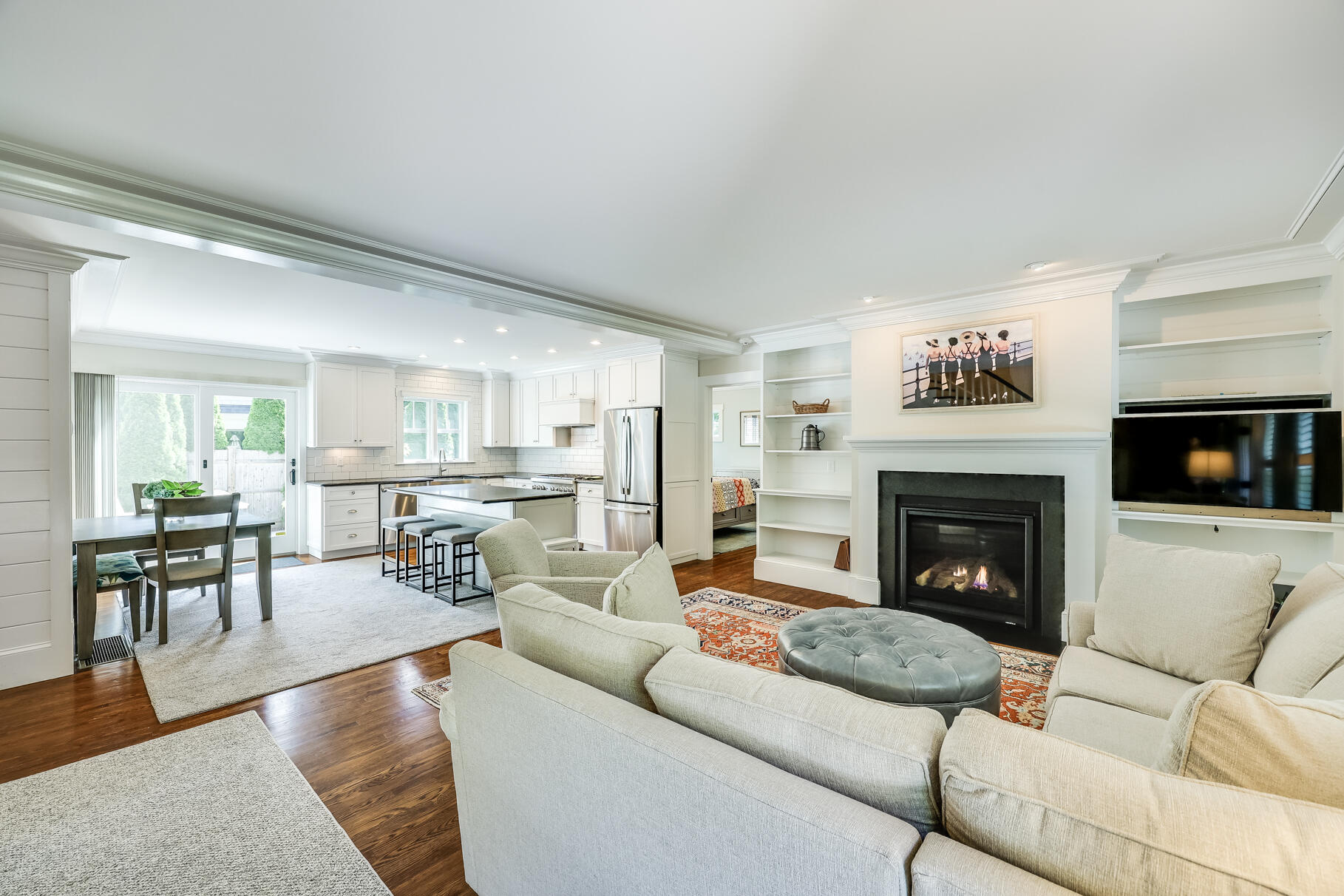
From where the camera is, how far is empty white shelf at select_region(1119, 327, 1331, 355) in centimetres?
322

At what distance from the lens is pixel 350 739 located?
8.17 ft

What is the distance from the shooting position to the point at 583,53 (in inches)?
64.6

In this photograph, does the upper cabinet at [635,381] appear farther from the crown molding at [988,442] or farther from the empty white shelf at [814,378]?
the crown molding at [988,442]

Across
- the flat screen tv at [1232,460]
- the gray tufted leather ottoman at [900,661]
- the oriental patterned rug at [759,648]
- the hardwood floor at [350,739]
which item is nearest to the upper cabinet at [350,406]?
the hardwood floor at [350,739]

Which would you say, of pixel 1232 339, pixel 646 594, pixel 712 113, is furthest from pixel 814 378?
pixel 646 594

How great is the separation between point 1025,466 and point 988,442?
0.92 ft

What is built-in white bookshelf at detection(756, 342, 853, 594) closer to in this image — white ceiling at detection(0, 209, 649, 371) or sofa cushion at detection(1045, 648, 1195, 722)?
white ceiling at detection(0, 209, 649, 371)

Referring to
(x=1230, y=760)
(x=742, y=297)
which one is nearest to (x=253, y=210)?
(x=742, y=297)

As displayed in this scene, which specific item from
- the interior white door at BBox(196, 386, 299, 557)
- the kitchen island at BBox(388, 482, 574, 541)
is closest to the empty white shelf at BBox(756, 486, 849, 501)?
the kitchen island at BBox(388, 482, 574, 541)

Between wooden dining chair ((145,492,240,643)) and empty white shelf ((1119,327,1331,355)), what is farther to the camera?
wooden dining chair ((145,492,240,643))

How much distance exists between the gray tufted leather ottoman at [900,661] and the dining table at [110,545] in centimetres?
391

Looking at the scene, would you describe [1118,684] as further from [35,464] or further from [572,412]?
[572,412]

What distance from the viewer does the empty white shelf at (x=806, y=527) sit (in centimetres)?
504

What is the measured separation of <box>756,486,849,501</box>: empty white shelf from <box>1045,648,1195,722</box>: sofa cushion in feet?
9.01
